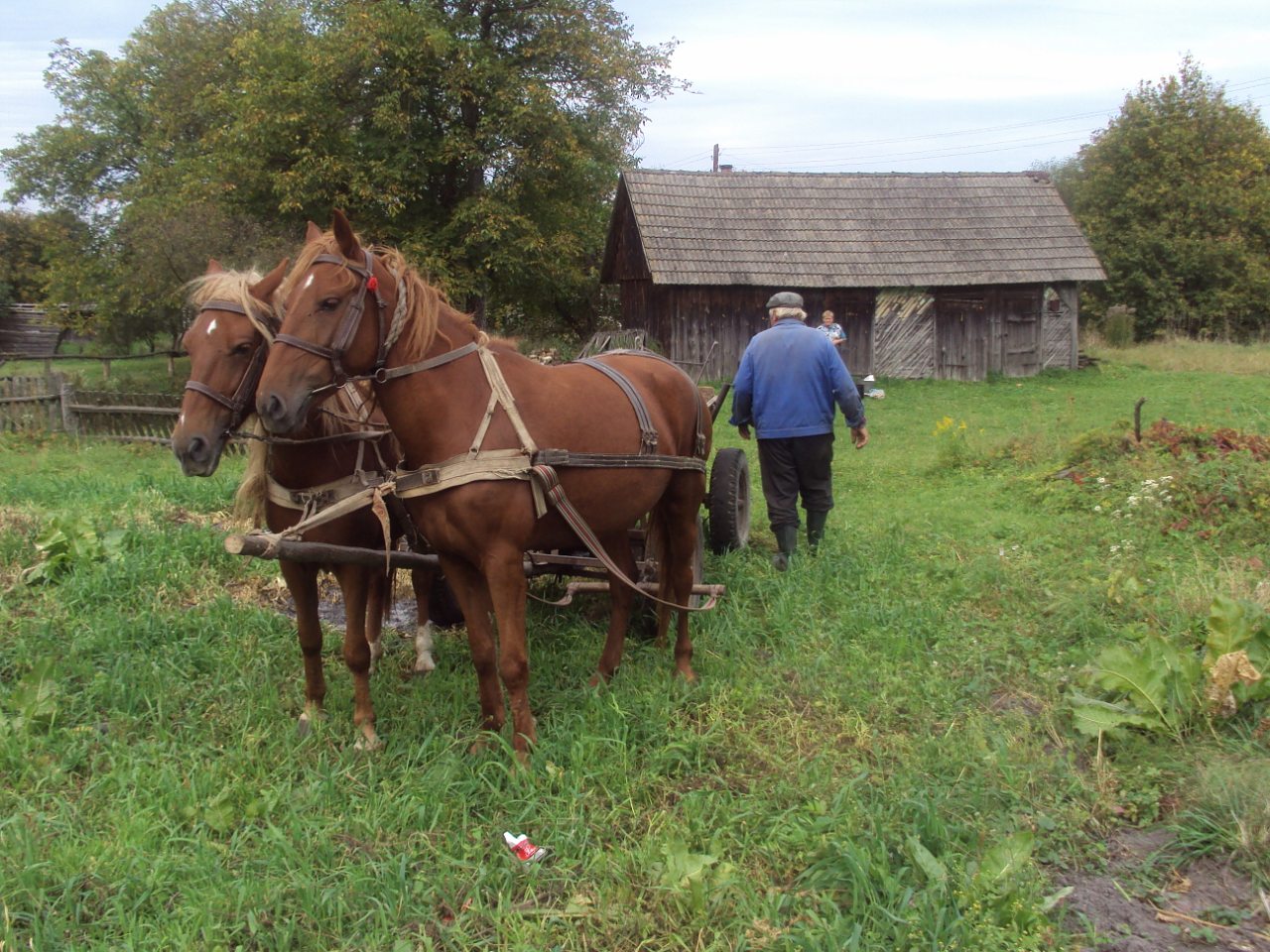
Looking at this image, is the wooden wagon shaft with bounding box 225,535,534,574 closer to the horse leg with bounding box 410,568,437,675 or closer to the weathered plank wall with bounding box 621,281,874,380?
the horse leg with bounding box 410,568,437,675

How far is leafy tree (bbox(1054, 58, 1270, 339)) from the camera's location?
29.0 m

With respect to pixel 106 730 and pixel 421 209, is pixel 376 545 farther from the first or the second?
pixel 421 209

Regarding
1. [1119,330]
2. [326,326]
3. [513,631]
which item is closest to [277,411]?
[326,326]

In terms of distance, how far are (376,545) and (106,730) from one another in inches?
53.7

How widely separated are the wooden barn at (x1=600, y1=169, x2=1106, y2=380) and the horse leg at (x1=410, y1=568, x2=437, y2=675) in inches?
584

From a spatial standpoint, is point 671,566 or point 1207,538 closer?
point 671,566

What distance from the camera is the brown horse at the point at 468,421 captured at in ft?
10.7

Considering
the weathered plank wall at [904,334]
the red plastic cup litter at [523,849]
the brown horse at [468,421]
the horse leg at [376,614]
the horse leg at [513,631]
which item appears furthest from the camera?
the weathered plank wall at [904,334]

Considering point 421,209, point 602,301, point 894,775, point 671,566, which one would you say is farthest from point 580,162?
point 894,775

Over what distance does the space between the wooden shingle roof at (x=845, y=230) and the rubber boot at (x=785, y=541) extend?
43.7 feet

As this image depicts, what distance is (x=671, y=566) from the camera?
480 centimetres

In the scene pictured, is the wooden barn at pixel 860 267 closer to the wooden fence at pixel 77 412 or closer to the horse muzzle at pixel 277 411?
the wooden fence at pixel 77 412

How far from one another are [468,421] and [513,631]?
0.82 metres

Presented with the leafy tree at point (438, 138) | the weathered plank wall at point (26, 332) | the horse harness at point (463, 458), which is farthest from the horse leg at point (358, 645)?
the weathered plank wall at point (26, 332)
